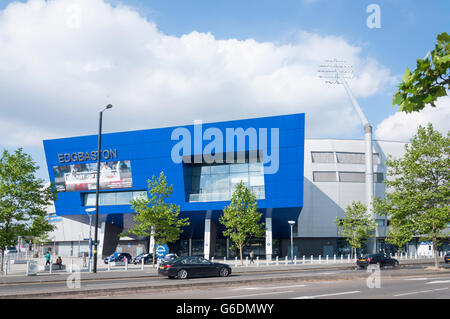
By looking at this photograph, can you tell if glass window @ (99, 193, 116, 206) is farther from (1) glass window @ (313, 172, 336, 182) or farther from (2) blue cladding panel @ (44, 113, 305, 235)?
(1) glass window @ (313, 172, 336, 182)

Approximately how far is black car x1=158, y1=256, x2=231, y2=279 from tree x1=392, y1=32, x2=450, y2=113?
21.1 meters

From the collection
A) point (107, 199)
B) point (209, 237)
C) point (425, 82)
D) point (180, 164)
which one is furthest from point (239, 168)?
point (425, 82)

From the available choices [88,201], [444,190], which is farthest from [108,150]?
[444,190]

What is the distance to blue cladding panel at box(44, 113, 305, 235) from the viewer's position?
1746 inches

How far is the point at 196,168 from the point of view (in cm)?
5162

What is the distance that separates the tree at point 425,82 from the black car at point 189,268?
21110 millimetres

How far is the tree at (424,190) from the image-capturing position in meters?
30.5

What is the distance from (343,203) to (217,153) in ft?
88.9

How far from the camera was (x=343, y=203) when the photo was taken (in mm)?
64375

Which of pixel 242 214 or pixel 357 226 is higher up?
pixel 242 214

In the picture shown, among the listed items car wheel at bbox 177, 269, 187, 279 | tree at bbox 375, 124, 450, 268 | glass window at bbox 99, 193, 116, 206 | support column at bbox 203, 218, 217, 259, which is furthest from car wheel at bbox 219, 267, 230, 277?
glass window at bbox 99, 193, 116, 206

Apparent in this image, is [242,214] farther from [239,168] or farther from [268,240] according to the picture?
[239,168]

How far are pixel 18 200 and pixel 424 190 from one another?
31.1m
